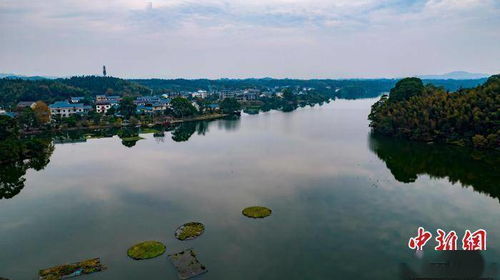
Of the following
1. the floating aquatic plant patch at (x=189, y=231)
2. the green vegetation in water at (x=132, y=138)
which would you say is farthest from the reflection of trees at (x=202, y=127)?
the floating aquatic plant patch at (x=189, y=231)

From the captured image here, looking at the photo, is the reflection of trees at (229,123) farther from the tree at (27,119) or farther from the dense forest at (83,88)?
the dense forest at (83,88)

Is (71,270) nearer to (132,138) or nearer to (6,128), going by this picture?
(6,128)

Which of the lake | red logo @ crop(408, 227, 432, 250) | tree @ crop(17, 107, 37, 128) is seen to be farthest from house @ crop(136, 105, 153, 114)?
red logo @ crop(408, 227, 432, 250)

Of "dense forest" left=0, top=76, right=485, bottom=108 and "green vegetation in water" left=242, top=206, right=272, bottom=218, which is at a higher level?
"dense forest" left=0, top=76, right=485, bottom=108

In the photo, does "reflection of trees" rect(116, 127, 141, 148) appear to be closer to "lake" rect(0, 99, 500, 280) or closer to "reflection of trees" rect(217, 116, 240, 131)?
"lake" rect(0, 99, 500, 280)

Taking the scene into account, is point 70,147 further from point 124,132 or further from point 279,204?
point 279,204

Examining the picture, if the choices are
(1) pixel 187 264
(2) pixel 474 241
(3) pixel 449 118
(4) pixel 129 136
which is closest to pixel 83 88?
(4) pixel 129 136
